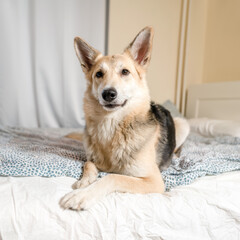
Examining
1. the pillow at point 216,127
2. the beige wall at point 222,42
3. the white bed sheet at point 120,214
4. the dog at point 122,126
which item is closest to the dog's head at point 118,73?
the dog at point 122,126

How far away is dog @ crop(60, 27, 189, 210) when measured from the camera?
1136 millimetres

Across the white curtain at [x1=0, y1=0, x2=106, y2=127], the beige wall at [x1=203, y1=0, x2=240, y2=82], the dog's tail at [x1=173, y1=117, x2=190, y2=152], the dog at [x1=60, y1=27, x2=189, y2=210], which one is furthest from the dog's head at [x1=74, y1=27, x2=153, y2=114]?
the beige wall at [x1=203, y1=0, x2=240, y2=82]

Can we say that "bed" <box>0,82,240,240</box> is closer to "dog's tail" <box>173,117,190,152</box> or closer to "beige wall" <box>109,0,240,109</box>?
"dog's tail" <box>173,117,190,152</box>

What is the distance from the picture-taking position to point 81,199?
92 cm

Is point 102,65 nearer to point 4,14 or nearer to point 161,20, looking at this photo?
point 4,14

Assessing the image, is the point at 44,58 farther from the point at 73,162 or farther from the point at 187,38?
the point at 187,38

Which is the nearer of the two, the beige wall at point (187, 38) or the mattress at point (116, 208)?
the mattress at point (116, 208)

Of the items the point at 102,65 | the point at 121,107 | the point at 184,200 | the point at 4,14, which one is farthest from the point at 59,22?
the point at 184,200

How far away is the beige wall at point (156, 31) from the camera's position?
3.41m

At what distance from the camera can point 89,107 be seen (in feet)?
4.61

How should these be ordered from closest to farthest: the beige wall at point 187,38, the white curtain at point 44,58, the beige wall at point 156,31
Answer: the white curtain at point 44,58, the beige wall at point 187,38, the beige wall at point 156,31

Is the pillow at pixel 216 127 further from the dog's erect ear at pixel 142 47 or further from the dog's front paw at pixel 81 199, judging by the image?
the dog's front paw at pixel 81 199

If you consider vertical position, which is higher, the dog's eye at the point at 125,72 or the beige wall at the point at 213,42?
the beige wall at the point at 213,42

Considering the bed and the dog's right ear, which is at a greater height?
the dog's right ear
